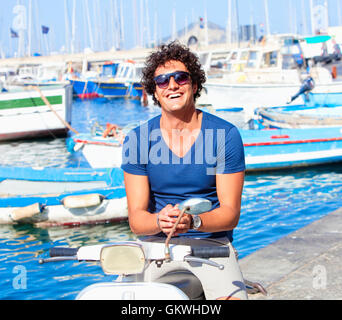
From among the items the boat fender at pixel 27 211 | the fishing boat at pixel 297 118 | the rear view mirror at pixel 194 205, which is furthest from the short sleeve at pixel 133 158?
the fishing boat at pixel 297 118

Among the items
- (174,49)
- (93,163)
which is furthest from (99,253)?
(93,163)

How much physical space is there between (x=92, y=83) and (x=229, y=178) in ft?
134

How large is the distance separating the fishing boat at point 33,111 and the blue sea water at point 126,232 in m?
5.54

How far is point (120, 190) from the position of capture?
938 centimetres

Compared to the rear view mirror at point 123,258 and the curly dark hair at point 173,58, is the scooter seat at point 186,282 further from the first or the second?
the curly dark hair at point 173,58

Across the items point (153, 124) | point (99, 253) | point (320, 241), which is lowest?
point (320, 241)

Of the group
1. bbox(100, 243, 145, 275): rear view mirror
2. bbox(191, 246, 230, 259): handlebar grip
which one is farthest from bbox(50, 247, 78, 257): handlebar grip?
bbox(191, 246, 230, 259): handlebar grip

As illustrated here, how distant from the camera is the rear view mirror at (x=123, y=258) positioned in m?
2.23

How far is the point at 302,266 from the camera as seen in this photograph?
4363 millimetres

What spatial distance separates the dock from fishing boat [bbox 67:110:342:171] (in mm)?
7574

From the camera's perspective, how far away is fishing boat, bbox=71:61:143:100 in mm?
39594

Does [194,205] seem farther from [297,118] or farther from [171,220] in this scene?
[297,118]
